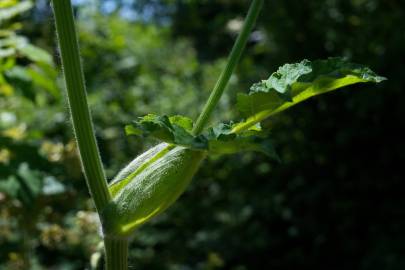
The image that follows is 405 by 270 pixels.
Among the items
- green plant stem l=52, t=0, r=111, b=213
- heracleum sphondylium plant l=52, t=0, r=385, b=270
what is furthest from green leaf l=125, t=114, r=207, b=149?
green plant stem l=52, t=0, r=111, b=213

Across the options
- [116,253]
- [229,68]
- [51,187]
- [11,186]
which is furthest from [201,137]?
[51,187]

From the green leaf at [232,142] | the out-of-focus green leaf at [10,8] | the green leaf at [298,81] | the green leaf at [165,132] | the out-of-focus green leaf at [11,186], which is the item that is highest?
the out-of-focus green leaf at [10,8]

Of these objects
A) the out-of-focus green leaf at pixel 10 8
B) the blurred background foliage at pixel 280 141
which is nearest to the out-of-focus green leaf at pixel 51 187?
the out-of-focus green leaf at pixel 10 8

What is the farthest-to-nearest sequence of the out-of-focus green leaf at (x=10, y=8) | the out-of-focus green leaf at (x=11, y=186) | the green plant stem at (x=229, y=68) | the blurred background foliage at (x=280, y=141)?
the blurred background foliage at (x=280, y=141) → the out-of-focus green leaf at (x=10, y=8) → the out-of-focus green leaf at (x=11, y=186) → the green plant stem at (x=229, y=68)

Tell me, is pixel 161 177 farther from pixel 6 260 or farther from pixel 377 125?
pixel 377 125

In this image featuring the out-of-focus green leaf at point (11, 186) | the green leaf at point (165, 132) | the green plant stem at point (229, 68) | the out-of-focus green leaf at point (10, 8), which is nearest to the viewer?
the green leaf at point (165, 132)

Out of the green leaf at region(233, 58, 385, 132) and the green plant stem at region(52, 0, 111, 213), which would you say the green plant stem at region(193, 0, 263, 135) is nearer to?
the green leaf at region(233, 58, 385, 132)

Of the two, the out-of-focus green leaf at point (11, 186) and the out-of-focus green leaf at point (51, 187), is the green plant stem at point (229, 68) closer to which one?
Answer: the out-of-focus green leaf at point (11, 186)

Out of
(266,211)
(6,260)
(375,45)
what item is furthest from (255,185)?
(6,260)
